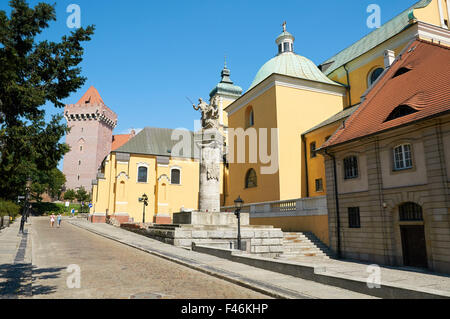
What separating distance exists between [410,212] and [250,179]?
55.3 ft

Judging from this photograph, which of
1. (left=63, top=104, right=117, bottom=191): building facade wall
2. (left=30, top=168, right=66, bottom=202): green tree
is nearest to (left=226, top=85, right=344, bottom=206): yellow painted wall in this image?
(left=30, top=168, right=66, bottom=202): green tree

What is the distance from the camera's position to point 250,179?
3125 cm

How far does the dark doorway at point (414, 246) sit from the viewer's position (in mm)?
15039

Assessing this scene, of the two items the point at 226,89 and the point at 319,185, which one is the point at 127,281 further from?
the point at 226,89

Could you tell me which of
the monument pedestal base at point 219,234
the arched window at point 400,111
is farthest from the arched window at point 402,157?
the monument pedestal base at point 219,234

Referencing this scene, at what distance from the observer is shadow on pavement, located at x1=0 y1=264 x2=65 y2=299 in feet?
21.9

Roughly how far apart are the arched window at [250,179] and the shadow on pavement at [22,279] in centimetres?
2206

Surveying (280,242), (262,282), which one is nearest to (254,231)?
(280,242)

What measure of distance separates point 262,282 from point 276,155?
19791 mm

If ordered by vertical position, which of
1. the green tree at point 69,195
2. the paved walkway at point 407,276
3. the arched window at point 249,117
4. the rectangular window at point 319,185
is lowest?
the paved walkway at point 407,276

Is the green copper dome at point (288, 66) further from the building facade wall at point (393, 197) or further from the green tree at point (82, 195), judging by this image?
the green tree at point (82, 195)
